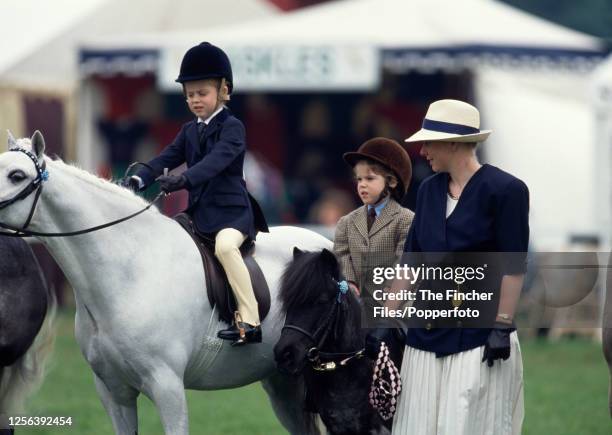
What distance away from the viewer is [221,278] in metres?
6.31

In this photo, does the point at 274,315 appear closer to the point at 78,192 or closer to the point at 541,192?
the point at 78,192

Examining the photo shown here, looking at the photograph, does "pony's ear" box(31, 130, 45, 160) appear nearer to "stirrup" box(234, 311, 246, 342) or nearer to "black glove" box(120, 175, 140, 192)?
"black glove" box(120, 175, 140, 192)

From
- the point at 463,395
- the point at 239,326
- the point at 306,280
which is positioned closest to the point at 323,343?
the point at 306,280

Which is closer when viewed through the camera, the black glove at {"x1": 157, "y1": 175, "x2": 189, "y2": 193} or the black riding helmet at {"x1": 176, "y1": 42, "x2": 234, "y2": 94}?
the black glove at {"x1": 157, "y1": 175, "x2": 189, "y2": 193}

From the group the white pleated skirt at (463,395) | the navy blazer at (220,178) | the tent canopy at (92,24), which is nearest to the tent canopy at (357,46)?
the tent canopy at (92,24)

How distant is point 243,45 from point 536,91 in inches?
182

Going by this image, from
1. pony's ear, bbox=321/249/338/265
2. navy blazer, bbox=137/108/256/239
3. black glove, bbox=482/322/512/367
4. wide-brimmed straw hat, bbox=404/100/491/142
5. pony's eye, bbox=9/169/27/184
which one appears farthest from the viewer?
navy blazer, bbox=137/108/256/239

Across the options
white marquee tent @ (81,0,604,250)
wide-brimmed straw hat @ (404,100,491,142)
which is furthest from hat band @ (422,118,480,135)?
white marquee tent @ (81,0,604,250)

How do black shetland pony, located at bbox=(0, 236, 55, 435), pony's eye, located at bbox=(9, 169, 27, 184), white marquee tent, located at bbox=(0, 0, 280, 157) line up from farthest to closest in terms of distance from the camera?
white marquee tent, located at bbox=(0, 0, 280, 157), black shetland pony, located at bbox=(0, 236, 55, 435), pony's eye, located at bbox=(9, 169, 27, 184)

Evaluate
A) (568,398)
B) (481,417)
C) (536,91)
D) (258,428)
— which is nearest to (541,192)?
(536,91)

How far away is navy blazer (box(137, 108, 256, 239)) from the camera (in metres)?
6.32

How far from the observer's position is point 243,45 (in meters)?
16.0

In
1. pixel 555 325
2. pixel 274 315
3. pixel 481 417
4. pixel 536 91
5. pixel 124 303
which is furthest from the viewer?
pixel 536 91

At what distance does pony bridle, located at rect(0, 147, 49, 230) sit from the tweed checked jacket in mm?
1622
